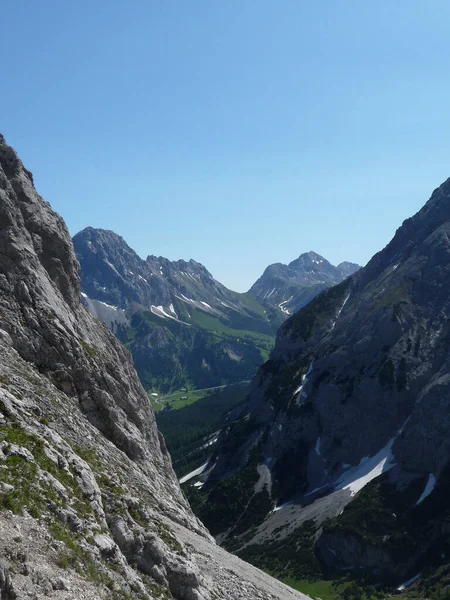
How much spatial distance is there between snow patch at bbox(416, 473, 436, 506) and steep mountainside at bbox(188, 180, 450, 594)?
291mm

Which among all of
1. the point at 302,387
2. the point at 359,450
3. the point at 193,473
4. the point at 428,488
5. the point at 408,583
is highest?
the point at 302,387

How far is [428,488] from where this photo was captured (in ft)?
375

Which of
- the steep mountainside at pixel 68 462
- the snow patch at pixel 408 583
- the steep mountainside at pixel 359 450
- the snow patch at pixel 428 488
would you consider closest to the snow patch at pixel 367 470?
the steep mountainside at pixel 359 450

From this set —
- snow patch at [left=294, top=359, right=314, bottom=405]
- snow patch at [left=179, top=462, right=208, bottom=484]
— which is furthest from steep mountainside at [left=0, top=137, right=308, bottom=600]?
snow patch at [left=179, top=462, right=208, bottom=484]

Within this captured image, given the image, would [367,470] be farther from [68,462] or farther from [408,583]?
[68,462]

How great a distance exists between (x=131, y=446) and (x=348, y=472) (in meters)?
100

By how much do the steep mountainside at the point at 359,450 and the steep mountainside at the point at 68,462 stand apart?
6149 centimetres

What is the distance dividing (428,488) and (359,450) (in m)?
25.6

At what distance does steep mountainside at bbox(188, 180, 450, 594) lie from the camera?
10706cm

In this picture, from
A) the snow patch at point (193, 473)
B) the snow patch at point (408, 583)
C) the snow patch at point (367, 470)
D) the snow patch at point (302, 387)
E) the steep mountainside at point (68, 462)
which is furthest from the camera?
the snow patch at point (193, 473)

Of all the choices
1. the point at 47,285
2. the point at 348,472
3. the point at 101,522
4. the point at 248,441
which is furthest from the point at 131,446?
the point at 248,441

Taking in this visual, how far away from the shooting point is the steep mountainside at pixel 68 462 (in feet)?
69.7

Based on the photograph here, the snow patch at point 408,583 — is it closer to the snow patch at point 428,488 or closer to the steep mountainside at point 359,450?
the steep mountainside at point 359,450

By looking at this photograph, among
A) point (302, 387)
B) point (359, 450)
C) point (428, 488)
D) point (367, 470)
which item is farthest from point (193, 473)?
point (428, 488)
